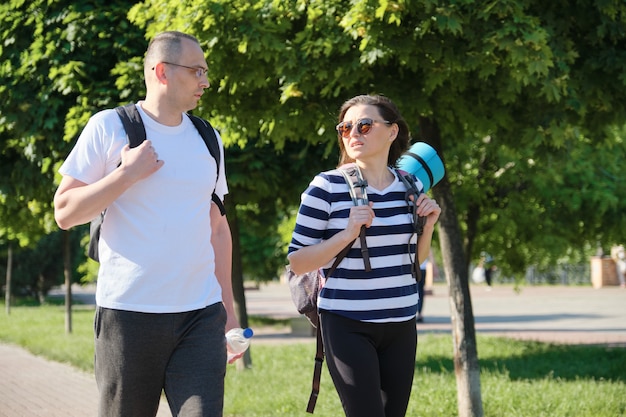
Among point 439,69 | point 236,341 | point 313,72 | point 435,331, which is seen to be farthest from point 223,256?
point 435,331

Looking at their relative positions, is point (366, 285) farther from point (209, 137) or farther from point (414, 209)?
point (209, 137)

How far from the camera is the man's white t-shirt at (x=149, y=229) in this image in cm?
318

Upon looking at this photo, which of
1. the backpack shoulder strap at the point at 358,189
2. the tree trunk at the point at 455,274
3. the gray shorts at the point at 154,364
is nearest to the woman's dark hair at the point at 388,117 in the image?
the backpack shoulder strap at the point at 358,189

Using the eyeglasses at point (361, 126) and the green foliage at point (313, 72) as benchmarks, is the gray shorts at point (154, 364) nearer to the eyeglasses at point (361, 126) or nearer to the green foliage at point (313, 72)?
the eyeglasses at point (361, 126)

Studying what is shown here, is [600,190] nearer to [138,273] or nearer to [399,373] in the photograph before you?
[399,373]

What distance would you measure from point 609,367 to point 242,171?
491 centimetres

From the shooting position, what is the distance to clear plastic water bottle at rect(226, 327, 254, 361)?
11.4 feet

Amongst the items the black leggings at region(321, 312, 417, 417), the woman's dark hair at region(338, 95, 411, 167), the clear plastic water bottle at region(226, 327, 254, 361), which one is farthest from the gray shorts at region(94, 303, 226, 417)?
the woman's dark hair at region(338, 95, 411, 167)

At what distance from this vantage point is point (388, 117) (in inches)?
152

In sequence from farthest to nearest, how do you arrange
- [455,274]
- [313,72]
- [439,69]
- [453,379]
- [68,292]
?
1. [68,292]
2. [453,379]
3. [455,274]
4. [313,72]
5. [439,69]

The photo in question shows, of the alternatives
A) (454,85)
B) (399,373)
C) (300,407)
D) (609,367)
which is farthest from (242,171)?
(399,373)

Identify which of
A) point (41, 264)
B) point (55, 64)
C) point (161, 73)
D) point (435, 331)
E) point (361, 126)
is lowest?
point (435, 331)

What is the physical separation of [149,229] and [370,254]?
906 millimetres

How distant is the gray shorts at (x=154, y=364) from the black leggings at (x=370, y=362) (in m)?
0.56
